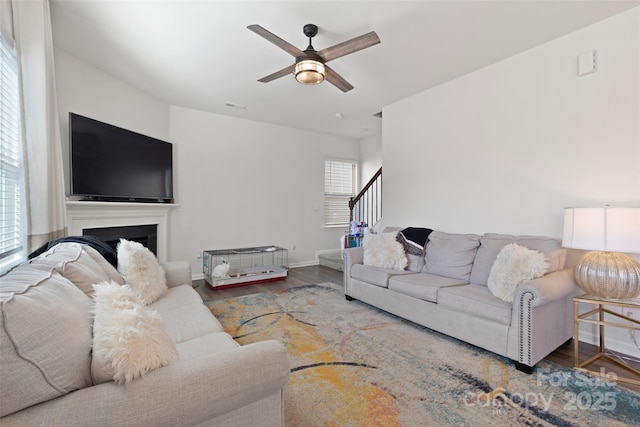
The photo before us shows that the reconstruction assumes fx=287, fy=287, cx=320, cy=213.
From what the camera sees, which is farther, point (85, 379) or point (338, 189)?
point (338, 189)

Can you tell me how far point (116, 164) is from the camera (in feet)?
10.7

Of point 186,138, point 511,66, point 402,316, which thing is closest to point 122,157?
point 186,138

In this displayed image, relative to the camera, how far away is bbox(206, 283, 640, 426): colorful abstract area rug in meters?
1.59

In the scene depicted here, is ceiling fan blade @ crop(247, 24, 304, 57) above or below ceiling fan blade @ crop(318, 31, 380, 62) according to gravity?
above

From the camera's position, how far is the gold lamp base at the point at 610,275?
1.98 m

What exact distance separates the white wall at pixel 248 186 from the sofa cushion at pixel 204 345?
3.17 metres

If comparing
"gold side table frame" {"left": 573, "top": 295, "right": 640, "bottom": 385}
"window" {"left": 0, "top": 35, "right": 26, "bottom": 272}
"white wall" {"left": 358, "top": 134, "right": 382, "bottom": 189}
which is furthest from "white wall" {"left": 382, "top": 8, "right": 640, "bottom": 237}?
"window" {"left": 0, "top": 35, "right": 26, "bottom": 272}

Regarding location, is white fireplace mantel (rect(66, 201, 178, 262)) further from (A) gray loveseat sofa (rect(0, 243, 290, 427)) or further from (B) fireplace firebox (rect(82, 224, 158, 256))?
(A) gray loveseat sofa (rect(0, 243, 290, 427))

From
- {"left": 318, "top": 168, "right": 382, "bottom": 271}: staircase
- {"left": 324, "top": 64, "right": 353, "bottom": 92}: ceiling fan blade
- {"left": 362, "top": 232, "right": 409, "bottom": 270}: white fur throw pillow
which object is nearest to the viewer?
{"left": 324, "top": 64, "right": 353, "bottom": 92}: ceiling fan blade

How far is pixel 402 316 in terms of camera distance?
9.42ft

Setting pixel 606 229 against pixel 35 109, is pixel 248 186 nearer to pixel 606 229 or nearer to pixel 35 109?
pixel 35 109

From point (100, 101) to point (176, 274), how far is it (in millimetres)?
2243

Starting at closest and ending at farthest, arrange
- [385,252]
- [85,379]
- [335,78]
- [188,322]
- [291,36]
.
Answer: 1. [85,379]
2. [188,322]
3. [291,36]
4. [335,78]
5. [385,252]

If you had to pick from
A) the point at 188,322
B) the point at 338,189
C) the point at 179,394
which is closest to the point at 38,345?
the point at 179,394
